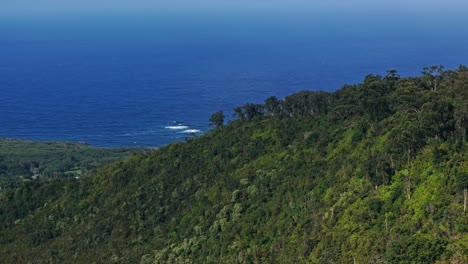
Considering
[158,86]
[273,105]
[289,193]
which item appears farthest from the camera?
[158,86]

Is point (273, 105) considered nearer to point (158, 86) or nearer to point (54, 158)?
point (54, 158)

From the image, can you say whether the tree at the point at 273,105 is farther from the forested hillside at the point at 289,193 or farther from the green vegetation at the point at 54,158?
the green vegetation at the point at 54,158

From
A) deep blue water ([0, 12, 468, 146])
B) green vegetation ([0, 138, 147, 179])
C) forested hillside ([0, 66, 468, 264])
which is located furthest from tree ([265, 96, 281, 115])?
deep blue water ([0, 12, 468, 146])

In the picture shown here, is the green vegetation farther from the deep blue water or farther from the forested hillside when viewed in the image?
the forested hillside

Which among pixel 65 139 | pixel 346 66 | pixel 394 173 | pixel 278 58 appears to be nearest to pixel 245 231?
pixel 394 173

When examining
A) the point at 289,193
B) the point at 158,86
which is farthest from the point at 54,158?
the point at 289,193

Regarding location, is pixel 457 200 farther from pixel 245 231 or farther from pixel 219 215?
pixel 219 215
